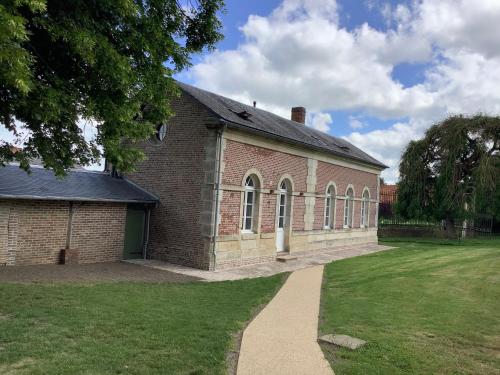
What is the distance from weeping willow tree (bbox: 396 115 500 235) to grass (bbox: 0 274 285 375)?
19143mm

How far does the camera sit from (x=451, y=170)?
24.6 meters

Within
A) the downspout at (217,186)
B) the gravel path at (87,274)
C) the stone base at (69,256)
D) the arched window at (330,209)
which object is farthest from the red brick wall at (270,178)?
the stone base at (69,256)

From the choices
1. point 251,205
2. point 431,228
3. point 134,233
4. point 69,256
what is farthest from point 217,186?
point 431,228

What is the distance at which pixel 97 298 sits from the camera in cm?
789

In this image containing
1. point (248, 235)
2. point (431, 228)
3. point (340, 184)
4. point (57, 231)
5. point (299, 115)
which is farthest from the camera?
point (431, 228)

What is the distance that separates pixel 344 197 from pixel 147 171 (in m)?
10.3

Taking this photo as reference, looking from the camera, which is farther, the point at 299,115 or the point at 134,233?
the point at 299,115

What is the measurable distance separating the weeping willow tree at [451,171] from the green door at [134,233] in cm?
1814

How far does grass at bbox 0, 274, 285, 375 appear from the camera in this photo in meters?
4.79

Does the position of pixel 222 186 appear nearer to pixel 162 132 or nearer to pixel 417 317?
pixel 162 132

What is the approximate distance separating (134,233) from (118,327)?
8049 mm

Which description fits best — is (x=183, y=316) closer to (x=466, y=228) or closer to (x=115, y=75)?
(x=115, y=75)

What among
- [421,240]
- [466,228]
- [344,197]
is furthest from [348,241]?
[466,228]

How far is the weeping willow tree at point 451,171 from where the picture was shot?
77.8 ft
